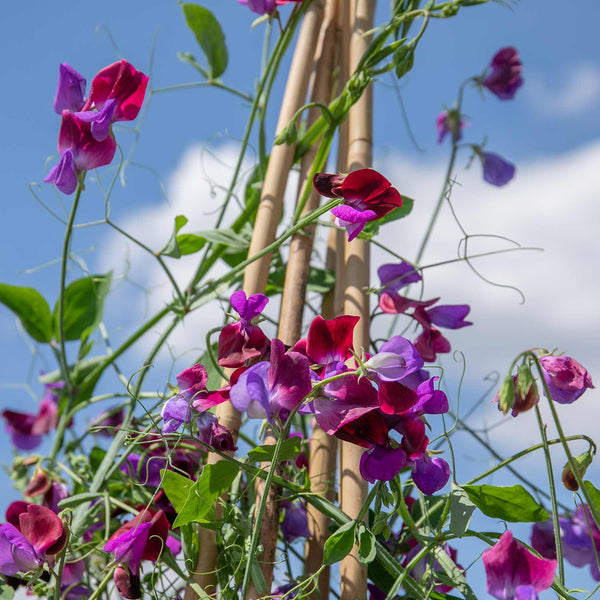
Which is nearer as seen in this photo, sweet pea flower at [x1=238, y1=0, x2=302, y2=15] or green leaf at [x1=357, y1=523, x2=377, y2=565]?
green leaf at [x1=357, y1=523, x2=377, y2=565]

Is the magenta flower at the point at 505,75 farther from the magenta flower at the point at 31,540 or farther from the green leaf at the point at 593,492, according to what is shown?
the magenta flower at the point at 31,540

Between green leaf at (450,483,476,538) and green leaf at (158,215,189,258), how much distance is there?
41cm

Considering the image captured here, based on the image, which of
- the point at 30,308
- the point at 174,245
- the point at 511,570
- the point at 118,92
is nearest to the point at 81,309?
the point at 30,308

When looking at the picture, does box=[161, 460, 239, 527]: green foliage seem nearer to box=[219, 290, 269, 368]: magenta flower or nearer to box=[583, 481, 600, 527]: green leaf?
box=[219, 290, 269, 368]: magenta flower

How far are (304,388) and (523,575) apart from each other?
0.67ft

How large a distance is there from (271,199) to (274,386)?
0.36 meters

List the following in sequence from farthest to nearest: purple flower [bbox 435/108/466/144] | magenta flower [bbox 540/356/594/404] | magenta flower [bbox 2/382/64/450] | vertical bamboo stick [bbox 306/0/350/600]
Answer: purple flower [bbox 435/108/466/144]
magenta flower [bbox 2/382/64/450]
vertical bamboo stick [bbox 306/0/350/600]
magenta flower [bbox 540/356/594/404]

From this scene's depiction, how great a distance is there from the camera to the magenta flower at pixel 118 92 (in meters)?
0.80

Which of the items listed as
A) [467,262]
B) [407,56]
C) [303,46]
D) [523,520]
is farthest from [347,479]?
[303,46]

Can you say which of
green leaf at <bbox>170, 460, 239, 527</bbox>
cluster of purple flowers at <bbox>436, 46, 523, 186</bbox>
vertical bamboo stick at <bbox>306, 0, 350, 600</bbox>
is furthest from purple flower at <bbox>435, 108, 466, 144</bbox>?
green leaf at <bbox>170, 460, 239, 527</bbox>

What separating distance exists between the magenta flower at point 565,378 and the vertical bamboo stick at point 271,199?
293mm

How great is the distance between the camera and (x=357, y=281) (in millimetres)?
871

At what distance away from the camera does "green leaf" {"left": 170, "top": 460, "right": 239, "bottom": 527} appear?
64 centimetres

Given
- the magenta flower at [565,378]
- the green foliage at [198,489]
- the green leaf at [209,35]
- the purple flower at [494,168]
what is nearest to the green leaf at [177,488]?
the green foliage at [198,489]
